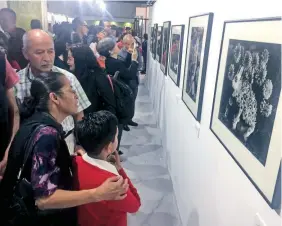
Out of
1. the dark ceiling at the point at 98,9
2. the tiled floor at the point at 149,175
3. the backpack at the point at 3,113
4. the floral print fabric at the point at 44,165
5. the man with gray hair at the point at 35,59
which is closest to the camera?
the floral print fabric at the point at 44,165

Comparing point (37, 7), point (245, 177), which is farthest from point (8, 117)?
point (37, 7)

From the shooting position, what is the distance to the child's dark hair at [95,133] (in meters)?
1.30

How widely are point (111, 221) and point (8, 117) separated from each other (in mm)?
1096

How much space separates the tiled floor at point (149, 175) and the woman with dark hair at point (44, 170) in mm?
1466

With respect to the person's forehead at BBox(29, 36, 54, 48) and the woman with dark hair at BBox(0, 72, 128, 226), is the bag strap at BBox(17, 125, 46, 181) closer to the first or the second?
the woman with dark hair at BBox(0, 72, 128, 226)

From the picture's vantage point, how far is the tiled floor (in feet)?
8.61

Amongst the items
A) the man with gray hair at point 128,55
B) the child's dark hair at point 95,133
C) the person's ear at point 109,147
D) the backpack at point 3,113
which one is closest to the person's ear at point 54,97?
the child's dark hair at point 95,133

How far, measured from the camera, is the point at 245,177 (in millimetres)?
1148

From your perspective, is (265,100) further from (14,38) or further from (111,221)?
(14,38)

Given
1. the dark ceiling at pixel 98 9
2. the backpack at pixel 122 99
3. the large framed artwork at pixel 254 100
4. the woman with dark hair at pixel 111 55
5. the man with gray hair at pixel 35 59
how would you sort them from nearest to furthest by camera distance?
the large framed artwork at pixel 254 100
the man with gray hair at pixel 35 59
the backpack at pixel 122 99
the woman with dark hair at pixel 111 55
the dark ceiling at pixel 98 9

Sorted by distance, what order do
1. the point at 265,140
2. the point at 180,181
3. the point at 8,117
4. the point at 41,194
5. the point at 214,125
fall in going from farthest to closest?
the point at 180,181, the point at 8,117, the point at 214,125, the point at 41,194, the point at 265,140

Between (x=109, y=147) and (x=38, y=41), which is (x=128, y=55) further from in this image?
(x=109, y=147)

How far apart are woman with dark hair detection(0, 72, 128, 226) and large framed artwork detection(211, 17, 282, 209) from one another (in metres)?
0.57

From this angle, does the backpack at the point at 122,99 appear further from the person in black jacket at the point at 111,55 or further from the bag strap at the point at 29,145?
the bag strap at the point at 29,145
